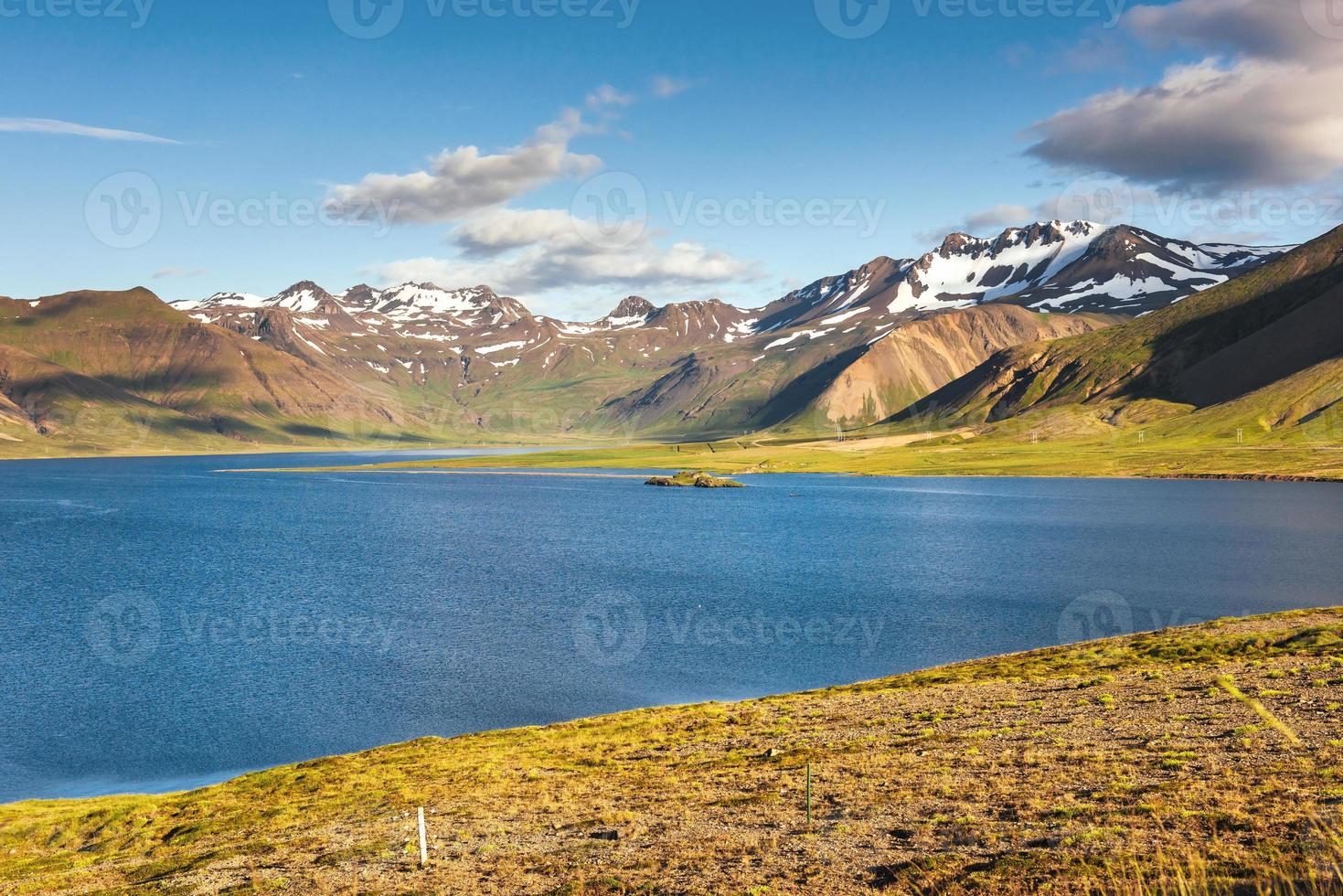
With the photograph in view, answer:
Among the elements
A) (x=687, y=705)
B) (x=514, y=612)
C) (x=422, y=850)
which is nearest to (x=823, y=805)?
(x=422, y=850)

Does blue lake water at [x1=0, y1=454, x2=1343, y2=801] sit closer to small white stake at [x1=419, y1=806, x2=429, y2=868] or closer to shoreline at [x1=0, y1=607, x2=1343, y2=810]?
shoreline at [x1=0, y1=607, x2=1343, y2=810]

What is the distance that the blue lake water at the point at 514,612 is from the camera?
183 feet

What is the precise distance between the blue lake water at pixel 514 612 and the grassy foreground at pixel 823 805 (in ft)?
37.3

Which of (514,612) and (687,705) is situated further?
(514,612)

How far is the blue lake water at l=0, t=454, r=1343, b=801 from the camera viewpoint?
55.8m

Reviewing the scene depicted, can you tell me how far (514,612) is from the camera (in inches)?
3369

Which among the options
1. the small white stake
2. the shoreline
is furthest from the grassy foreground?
the shoreline

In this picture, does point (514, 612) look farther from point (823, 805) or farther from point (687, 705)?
point (823, 805)

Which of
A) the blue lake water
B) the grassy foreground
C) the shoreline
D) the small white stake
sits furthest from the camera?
the blue lake water

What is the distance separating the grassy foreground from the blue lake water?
1138 centimetres

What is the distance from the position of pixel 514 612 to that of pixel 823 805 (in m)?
59.2

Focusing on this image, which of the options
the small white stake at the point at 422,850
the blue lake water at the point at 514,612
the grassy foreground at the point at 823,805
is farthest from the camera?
the blue lake water at the point at 514,612

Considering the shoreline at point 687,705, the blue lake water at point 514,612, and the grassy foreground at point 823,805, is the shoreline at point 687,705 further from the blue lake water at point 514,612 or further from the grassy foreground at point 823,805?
the blue lake water at point 514,612

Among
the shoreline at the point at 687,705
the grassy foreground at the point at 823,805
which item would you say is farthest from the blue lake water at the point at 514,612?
the grassy foreground at the point at 823,805
